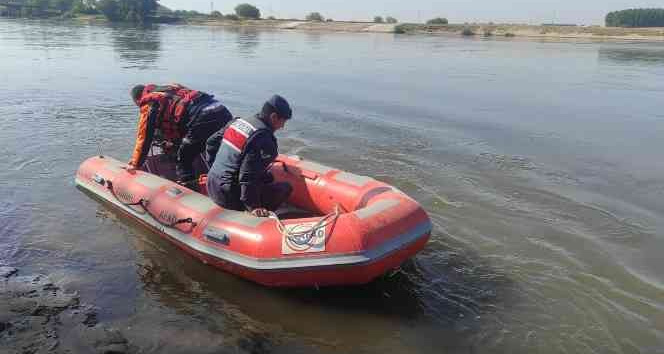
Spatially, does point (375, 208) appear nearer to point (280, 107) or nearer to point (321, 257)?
point (321, 257)

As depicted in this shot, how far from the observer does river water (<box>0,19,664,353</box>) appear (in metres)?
3.72

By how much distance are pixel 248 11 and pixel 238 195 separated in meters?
74.8

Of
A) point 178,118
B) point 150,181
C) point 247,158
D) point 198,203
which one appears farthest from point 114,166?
point 247,158

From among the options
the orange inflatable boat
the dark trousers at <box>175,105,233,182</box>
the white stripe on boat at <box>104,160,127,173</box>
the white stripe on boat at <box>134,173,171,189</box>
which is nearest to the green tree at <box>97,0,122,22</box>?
the white stripe on boat at <box>104,160,127,173</box>

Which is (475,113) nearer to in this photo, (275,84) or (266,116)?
(275,84)

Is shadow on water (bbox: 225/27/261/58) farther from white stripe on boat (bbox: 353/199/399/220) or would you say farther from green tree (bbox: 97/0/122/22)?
green tree (bbox: 97/0/122/22)

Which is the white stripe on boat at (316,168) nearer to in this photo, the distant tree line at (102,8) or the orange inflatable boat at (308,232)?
the orange inflatable boat at (308,232)

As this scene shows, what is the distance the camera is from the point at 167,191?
16.1ft

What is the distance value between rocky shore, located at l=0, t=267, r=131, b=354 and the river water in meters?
0.12

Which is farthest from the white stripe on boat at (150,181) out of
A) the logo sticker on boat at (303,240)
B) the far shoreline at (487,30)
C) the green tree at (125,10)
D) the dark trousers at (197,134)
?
the green tree at (125,10)

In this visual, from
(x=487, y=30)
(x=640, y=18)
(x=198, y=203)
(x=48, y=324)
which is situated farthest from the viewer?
(x=640, y=18)

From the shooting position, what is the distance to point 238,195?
442cm

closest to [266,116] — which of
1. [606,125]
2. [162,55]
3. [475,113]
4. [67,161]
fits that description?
[67,161]

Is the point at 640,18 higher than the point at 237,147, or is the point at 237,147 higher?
the point at 640,18
